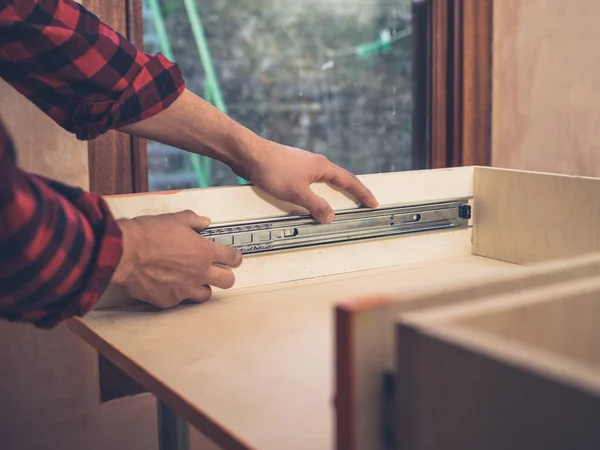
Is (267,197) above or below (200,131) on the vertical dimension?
below

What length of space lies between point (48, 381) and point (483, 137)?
1.38 metres

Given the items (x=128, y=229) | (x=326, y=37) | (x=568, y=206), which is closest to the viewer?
(x=128, y=229)

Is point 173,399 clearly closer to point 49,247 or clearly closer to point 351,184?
point 49,247

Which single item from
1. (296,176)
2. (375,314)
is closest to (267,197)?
(296,176)

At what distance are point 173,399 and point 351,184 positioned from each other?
2.01ft

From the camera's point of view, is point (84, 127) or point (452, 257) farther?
point (452, 257)

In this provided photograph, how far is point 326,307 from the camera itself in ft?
3.53

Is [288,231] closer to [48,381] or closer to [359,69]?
[48,381]

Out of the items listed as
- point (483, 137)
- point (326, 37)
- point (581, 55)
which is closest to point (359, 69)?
point (326, 37)

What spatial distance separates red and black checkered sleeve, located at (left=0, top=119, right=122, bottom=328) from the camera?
74 cm

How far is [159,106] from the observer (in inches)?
48.6

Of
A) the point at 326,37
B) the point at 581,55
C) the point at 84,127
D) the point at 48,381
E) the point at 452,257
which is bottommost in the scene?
the point at 48,381

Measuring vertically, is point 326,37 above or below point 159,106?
above

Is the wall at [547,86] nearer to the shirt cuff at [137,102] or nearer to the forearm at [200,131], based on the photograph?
the forearm at [200,131]
